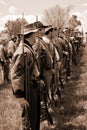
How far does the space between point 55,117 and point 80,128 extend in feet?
3.48

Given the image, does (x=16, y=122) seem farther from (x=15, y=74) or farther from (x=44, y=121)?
(x=15, y=74)

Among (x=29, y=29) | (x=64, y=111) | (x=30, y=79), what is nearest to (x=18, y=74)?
(x=30, y=79)

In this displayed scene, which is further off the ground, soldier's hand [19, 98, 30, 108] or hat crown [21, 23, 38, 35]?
hat crown [21, 23, 38, 35]

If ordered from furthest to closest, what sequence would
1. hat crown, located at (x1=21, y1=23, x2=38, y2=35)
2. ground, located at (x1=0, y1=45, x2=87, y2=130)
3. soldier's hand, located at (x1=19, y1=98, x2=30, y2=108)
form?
ground, located at (x1=0, y1=45, x2=87, y2=130)
hat crown, located at (x1=21, y1=23, x2=38, y2=35)
soldier's hand, located at (x1=19, y1=98, x2=30, y2=108)

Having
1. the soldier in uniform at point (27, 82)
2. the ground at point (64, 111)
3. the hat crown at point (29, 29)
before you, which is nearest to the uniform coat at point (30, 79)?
the soldier in uniform at point (27, 82)

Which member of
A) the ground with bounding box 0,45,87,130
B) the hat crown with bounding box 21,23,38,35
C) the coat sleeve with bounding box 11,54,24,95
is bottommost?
the ground with bounding box 0,45,87,130

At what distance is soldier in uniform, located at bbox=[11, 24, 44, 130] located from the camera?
5016 millimetres

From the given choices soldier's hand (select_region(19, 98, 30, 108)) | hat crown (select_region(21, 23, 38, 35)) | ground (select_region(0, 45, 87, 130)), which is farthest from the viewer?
Answer: ground (select_region(0, 45, 87, 130))

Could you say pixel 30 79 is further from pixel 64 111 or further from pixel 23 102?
pixel 64 111

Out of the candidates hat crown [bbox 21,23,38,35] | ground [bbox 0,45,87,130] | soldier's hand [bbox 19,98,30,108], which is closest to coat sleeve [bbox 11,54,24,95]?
soldier's hand [bbox 19,98,30,108]

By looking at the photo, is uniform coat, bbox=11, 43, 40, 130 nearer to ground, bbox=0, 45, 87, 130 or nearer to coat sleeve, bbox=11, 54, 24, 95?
coat sleeve, bbox=11, 54, 24, 95

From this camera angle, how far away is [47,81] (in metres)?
7.52

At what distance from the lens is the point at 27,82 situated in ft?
16.9

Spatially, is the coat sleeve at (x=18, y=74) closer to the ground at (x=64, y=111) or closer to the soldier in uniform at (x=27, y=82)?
the soldier in uniform at (x=27, y=82)
